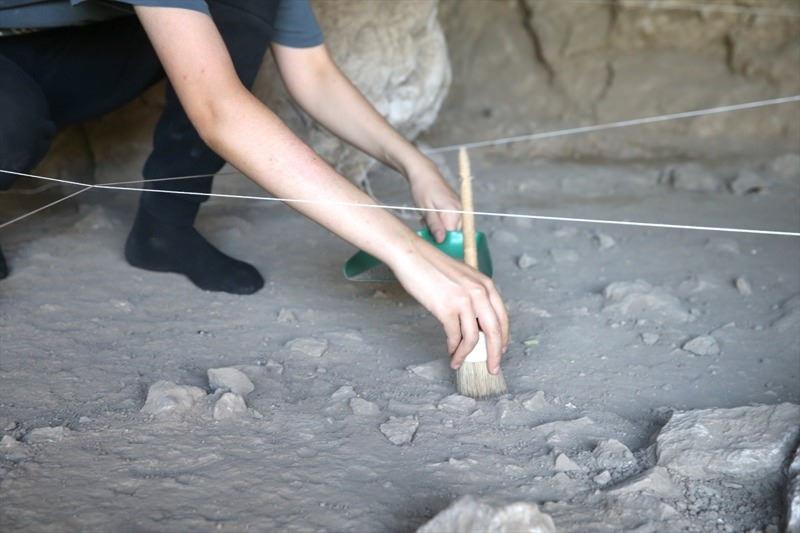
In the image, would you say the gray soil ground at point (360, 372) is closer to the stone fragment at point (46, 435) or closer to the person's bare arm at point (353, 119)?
the stone fragment at point (46, 435)

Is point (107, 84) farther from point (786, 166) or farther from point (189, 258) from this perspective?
point (786, 166)

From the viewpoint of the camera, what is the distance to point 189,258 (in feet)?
6.17

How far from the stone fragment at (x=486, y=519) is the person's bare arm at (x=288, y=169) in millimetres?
325

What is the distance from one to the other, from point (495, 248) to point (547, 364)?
2.09 ft

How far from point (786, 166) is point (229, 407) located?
197 cm

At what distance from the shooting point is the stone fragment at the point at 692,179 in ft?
8.70

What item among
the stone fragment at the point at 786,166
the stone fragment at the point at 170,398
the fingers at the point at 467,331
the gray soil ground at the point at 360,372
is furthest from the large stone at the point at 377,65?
the fingers at the point at 467,331

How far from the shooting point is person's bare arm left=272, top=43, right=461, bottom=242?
1664 millimetres

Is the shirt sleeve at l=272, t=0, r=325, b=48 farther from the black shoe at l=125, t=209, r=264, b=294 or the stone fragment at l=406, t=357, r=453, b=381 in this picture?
the stone fragment at l=406, t=357, r=453, b=381

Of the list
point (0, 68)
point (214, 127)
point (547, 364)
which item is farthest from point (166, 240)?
point (547, 364)

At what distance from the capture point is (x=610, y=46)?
335cm

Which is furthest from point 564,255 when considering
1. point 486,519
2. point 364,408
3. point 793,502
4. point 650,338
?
point 486,519

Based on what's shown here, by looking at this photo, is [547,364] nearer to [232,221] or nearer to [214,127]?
[214,127]

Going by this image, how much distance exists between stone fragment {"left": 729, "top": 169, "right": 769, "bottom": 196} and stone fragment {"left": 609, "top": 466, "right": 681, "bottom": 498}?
5.24ft
